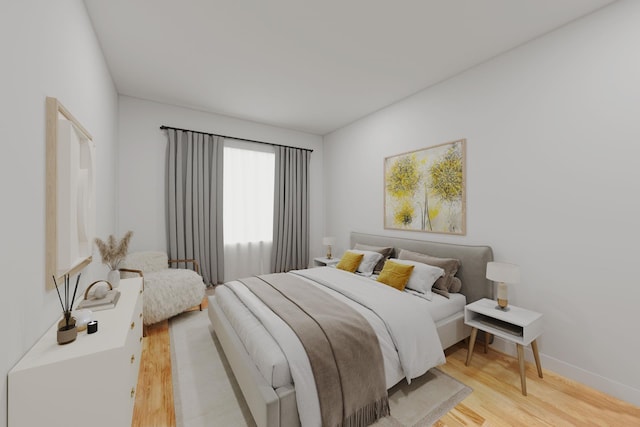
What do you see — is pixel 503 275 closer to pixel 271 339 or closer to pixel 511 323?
pixel 511 323

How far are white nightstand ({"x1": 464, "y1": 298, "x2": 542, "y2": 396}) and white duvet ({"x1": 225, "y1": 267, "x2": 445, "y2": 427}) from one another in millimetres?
477

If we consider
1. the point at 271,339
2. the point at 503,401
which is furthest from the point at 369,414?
the point at 503,401

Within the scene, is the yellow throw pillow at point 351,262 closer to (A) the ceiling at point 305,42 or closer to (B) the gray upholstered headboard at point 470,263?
(B) the gray upholstered headboard at point 470,263

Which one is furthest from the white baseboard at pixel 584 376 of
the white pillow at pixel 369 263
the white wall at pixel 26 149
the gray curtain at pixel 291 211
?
the white wall at pixel 26 149

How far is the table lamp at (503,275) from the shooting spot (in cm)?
225

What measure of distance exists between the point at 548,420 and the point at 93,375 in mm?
2759

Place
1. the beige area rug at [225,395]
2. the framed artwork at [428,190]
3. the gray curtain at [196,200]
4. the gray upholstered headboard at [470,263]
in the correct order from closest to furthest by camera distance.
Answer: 1. the beige area rug at [225,395]
2. the gray upholstered headboard at [470,263]
3. the framed artwork at [428,190]
4. the gray curtain at [196,200]

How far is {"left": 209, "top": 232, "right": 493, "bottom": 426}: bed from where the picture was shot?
4.92 ft

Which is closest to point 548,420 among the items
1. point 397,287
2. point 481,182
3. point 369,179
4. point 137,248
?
point 397,287

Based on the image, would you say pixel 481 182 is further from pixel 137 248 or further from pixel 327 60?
pixel 137 248

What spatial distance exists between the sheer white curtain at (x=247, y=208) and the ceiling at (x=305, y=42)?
112cm

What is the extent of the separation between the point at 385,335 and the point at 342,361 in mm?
451

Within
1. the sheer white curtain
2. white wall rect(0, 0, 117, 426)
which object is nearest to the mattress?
white wall rect(0, 0, 117, 426)

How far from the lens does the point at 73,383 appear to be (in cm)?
114
